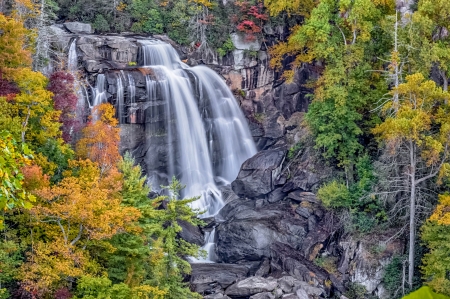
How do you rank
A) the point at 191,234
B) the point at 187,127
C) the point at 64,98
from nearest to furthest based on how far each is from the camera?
the point at 64,98 < the point at 191,234 < the point at 187,127

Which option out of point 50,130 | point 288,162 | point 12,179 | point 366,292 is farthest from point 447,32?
point 12,179

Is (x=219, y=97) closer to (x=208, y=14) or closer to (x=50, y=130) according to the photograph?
(x=208, y=14)

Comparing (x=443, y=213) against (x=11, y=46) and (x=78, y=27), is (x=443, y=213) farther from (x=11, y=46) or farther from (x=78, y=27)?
(x=78, y=27)

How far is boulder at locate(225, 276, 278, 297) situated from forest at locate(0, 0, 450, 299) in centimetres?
231

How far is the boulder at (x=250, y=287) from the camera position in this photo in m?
19.9

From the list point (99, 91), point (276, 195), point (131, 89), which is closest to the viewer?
point (276, 195)

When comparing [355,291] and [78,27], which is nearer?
[355,291]

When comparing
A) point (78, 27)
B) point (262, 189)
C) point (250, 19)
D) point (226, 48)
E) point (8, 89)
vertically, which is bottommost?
point (262, 189)

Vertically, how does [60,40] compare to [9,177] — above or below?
above

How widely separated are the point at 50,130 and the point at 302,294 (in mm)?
12799

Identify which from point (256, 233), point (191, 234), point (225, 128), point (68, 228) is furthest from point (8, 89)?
point (225, 128)

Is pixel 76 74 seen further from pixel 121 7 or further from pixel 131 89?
pixel 121 7

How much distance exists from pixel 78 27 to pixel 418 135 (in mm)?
24431

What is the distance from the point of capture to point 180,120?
30047 mm
